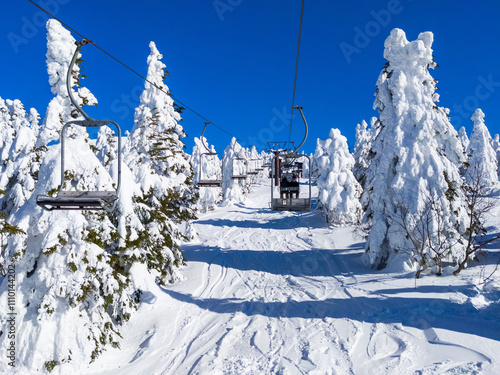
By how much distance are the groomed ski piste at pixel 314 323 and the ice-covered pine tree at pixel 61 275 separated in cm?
117

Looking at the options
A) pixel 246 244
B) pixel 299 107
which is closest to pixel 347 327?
pixel 299 107

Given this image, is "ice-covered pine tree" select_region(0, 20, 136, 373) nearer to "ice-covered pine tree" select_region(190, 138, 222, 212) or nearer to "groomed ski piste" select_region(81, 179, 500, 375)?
"groomed ski piste" select_region(81, 179, 500, 375)

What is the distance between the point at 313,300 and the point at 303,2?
12.0 m

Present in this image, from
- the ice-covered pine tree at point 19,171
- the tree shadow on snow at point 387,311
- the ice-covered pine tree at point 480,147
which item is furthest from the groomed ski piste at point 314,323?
the ice-covered pine tree at point 480,147

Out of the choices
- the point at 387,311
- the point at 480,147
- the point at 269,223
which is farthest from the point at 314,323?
the point at 480,147

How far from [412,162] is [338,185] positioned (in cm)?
1638

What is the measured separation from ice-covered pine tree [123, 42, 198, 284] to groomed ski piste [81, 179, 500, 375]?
1.53 meters

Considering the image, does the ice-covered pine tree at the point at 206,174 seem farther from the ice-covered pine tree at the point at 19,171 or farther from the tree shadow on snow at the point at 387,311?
the tree shadow on snow at the point at 387,311

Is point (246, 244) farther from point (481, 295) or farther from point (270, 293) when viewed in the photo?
point (481, 295)

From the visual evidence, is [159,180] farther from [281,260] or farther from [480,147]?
[480,147]

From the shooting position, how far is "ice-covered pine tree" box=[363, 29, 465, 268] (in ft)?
55.4

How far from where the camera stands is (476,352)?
9.56 meters

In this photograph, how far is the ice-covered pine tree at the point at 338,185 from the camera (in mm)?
32719

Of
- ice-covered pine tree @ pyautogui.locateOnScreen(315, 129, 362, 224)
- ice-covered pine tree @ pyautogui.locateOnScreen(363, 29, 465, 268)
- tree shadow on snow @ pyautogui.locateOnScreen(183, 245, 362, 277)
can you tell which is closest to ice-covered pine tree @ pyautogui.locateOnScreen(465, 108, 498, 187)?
ice-covered pine tree @ pyautogui.locateOnScreen(315, 129, 362, 224)
